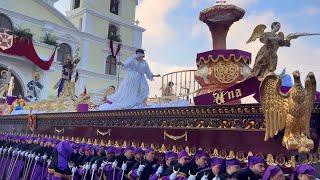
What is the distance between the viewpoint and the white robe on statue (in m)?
7.41

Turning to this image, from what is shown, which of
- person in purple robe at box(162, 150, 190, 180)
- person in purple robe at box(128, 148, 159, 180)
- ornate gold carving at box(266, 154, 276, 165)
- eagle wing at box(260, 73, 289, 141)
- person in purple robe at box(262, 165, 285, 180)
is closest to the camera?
person in purple robe at box(262, 165, 285, 180)

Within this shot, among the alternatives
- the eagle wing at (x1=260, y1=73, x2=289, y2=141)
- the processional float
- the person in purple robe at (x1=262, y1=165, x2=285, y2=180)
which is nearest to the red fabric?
the processional float

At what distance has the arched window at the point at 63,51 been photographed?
2702cm

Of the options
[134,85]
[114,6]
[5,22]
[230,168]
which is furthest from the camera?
[114,6]

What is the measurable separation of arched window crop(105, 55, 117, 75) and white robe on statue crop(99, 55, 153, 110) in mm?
22716

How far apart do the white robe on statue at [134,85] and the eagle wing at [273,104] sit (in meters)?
3.59

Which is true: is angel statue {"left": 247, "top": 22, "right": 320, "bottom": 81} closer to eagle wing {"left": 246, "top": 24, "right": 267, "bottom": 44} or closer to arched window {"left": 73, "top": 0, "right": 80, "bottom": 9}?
eagle wing {"left": 246, "top": 24, "right": 267, "bottom": 44}

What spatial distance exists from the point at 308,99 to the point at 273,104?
0.34 m

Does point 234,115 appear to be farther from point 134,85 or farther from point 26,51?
point 26,51

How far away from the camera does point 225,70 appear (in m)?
5.54

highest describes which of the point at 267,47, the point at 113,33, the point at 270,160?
the point at 113,33

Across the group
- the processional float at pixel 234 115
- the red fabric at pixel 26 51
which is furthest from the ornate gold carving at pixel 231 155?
the red fabric at pixel 26 51

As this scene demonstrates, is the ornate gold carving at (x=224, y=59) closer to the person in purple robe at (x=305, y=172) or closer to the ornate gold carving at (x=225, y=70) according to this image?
the ornate gold carving at (x=225, y=70)

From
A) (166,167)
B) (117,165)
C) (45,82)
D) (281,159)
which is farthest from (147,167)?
(45,82)
